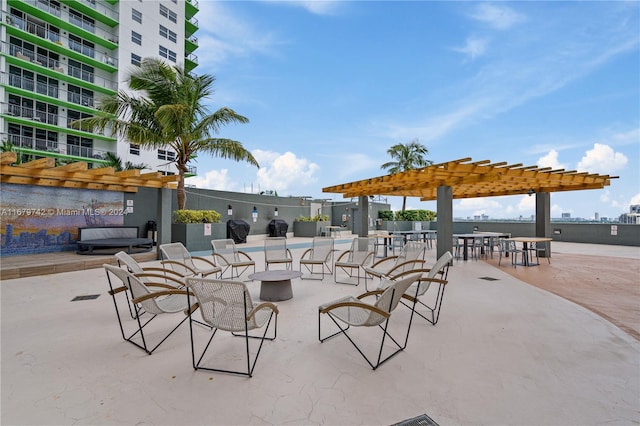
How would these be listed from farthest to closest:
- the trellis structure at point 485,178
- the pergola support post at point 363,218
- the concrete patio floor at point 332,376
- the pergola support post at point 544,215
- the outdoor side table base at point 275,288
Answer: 1. the pergola support post at point 363,218
2. the pergola support post at point 544,215
3. the trellis structure at point 485,178
4. the outdoor side table base at point 275,288
5. the concrete patio floor at point 332,376

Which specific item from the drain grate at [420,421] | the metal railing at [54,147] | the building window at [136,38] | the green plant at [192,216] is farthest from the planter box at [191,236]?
the building window at [136,38]

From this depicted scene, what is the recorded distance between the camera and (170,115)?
8898 millimetres

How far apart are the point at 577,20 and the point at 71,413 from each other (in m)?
11.9

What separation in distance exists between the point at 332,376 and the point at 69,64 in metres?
29.1

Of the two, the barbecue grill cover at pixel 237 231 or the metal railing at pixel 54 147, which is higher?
the metal railing at pixel 54 147

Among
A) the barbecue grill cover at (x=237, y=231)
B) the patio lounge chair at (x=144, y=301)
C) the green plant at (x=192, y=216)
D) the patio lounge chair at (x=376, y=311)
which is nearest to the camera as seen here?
the patio lounge chair at (x=376, y=311)

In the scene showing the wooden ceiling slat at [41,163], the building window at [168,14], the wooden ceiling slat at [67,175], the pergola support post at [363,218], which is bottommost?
the pergola support post at [363,218]

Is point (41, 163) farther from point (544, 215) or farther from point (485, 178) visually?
point (544, 215)

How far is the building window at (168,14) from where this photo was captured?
26408 millimetres

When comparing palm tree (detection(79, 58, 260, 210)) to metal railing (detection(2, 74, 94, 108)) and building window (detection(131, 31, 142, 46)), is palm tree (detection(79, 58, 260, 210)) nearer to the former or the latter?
metal railing (detection(2, 74, 94, 108))

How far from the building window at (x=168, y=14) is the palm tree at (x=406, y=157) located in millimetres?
23247

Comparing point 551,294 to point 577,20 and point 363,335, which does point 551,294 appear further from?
point 577,20

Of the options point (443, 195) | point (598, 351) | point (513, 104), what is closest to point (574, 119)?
point (513, 104)

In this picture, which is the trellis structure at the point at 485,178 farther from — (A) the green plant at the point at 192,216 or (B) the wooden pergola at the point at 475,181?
(A) the green plant at the point at 192,216
